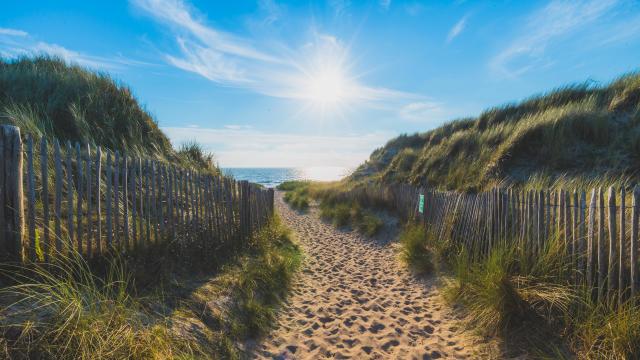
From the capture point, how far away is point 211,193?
5.94 meters

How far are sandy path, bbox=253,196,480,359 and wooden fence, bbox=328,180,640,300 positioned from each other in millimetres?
1470

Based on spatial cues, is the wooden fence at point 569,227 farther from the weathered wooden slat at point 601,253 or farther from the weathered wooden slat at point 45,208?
the weathered wooden slat at point 45,208

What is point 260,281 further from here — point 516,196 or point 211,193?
point 516,196

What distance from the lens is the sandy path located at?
3750 millimetres

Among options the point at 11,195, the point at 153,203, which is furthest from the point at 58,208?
the point at 153,203

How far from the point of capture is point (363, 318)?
4648mm

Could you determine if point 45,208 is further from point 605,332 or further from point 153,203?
point 605,332

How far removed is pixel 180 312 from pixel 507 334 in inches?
146

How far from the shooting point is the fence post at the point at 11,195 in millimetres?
3205

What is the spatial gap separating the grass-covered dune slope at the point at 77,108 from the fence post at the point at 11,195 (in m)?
3.52

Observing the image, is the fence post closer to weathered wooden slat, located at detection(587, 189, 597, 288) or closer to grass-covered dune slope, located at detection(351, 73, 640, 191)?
weathered wooden slat, located at detection(587, 189, 597, 288)

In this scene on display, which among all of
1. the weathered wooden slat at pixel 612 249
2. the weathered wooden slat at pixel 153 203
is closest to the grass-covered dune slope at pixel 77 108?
the weathered wooden slat at pixel 153 203

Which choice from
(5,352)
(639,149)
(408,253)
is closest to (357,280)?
(408,253)

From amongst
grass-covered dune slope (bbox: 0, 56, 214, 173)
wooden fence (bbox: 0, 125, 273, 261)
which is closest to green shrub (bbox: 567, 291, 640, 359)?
wooden fence (bbox: 0, 125, 273, 261)
